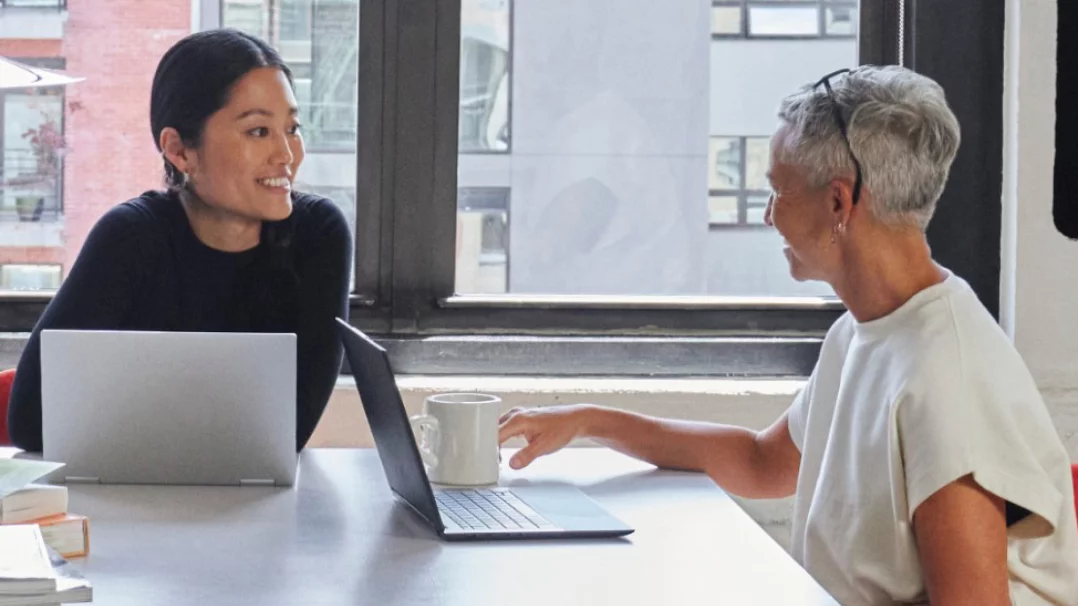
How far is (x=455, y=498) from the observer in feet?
4.95

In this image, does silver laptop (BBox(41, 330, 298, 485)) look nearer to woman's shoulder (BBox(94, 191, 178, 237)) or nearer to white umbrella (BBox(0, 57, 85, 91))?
white umbrella (BBox(0, 57, 85, 91))

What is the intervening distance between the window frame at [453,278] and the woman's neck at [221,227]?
0.43 meters

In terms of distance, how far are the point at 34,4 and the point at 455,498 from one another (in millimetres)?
1782

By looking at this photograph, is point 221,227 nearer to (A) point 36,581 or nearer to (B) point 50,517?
(B) point 50,517

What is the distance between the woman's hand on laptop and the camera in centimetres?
168

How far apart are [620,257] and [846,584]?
4.63 feet

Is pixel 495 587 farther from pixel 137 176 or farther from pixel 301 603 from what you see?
pixel 137 176

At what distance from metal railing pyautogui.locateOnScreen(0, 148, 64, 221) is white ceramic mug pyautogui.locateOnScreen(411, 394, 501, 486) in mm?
1498

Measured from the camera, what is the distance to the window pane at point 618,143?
2820mm

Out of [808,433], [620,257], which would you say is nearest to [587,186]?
[620,257]

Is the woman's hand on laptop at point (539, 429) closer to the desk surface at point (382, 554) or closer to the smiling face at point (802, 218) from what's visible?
the desk surface at point (382, 554)

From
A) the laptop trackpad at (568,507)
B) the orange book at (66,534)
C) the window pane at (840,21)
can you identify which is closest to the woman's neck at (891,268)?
the laptop trackpad at (568,507)

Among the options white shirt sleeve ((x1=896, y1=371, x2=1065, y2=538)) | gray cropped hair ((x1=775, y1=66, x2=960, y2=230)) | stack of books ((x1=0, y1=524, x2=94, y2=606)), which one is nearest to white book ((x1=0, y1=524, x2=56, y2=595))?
stack of books ((x1=0, y1=524, x2=94, y2=606))

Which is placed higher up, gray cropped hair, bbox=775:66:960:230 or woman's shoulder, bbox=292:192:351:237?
gray cropped hair, bbox=775:66:960:230
